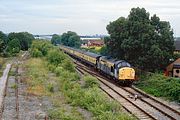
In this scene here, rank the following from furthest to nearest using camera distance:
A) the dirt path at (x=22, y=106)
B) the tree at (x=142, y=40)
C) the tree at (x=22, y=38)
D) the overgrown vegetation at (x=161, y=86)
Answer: the tree at (x=22, y=38) < the tree at (x=142, y=40) < the overgrown vegetation at (x=161, y=86) < the dirt path at (x=22, y=106)

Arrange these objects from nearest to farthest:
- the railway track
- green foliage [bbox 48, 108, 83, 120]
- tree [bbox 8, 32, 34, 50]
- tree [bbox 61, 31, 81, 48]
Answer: green foliage [bbox 48, 108, 83, 120]
the railway track
tree [bbox 8, 32, 34, 50]
tree [bbox 61, 31, 81, 48]

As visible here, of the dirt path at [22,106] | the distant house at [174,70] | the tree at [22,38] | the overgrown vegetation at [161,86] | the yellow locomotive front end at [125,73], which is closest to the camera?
the dirt path at [22,106]

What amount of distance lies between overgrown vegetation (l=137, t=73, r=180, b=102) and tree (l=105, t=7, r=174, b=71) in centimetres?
215

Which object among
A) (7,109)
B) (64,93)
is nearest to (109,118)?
(7,109)

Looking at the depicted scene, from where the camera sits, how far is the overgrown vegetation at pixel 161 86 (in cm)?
3106

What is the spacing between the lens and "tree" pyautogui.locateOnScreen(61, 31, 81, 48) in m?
142

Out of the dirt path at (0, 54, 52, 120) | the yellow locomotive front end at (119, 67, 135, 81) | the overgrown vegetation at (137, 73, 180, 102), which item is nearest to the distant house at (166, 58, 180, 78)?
the overgrown vegetation at (137, 73, 180, 102)

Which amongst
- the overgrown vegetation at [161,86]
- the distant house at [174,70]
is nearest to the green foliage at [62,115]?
the overgrown vegetation at [161,86]

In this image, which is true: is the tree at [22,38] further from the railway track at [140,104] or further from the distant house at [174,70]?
the railway track at [140,104]

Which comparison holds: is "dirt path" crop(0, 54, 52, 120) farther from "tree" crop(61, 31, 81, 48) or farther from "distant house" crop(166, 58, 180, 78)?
"tree" crop(61, 31, 81, 48)

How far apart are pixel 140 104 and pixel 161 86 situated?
7377mm

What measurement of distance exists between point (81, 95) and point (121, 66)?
9.79m

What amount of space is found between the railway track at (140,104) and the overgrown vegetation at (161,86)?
151 centimetres

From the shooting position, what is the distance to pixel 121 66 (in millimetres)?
37000
